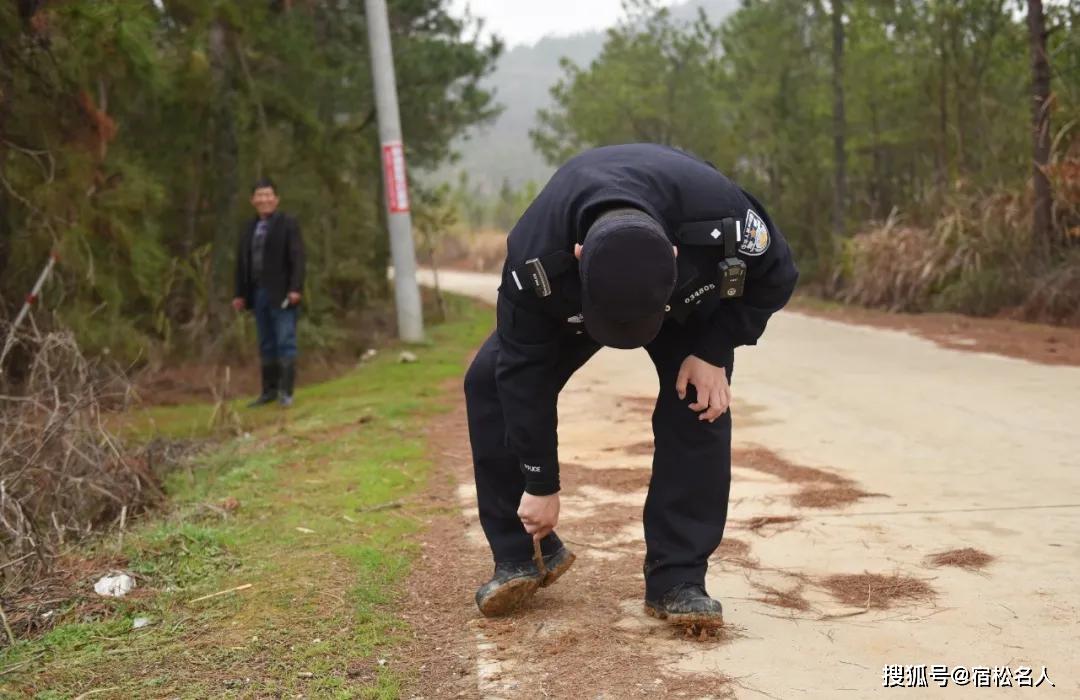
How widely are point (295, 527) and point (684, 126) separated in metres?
19.8

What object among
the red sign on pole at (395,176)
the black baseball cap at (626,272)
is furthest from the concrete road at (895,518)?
the red sign on pole at (395,176)

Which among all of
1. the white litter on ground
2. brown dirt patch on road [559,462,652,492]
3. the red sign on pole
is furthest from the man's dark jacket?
the white litter on ground

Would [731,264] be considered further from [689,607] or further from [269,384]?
[269,384]

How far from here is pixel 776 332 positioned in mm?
13039

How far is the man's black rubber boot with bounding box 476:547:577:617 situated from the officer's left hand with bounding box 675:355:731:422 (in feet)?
2.61

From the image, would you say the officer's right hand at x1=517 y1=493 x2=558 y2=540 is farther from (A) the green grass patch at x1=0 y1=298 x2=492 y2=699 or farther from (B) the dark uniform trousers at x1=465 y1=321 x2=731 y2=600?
(A) the green grass patch at x1=0 y1=298 x2=492 y2=699

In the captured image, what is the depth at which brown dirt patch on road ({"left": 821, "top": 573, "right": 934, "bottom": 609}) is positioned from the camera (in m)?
3.71

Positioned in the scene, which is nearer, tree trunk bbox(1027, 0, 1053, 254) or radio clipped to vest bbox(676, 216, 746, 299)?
radio clipped to vest bbox(676, 216, 746, 299)

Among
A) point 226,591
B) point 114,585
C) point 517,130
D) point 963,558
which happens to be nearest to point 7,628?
point 114,585

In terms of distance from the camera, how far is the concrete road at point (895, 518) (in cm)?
324

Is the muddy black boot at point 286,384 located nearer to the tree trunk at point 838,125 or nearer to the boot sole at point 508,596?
the boot sole at point 508,596

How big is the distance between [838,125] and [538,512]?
614 inches

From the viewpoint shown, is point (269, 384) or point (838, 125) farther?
point (838, 125)

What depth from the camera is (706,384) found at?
11.2 feet
